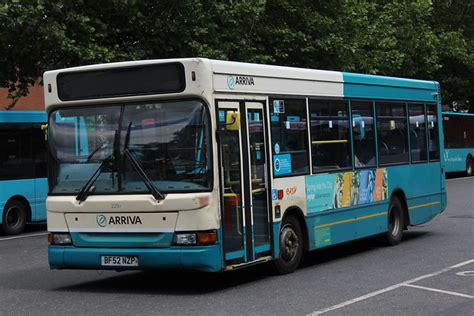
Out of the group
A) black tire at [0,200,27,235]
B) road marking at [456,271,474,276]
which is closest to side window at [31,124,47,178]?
black tire at [0,200,27,235]

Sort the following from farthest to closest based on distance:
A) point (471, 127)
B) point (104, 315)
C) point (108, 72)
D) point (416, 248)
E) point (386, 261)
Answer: point (471, 127) → point (416, 248) → point (386, 261) → point (108, 72) → point (104, 315)

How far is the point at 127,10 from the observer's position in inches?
774

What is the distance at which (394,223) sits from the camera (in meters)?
13.1

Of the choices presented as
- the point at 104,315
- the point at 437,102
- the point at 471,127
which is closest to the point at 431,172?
the point at 437,102

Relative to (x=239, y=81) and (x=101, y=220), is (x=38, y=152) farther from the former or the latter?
(x=239, y=81)

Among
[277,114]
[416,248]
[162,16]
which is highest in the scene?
[162,16]

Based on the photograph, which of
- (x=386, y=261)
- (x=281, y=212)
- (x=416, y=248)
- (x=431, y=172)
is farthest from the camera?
(x=431, y=172)

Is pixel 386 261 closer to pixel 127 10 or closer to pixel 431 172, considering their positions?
pixel 431 172

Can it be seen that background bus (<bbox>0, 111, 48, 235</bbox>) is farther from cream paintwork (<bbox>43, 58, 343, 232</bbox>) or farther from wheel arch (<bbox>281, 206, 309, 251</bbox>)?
wheel arch (<bbox>281, 206, 309, 251</bbox>)

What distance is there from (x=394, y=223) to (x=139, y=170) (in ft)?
19.2

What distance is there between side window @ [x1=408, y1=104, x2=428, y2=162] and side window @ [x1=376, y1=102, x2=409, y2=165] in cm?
26

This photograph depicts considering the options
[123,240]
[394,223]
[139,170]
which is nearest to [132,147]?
[139,170]

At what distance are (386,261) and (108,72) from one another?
4913 millimetres

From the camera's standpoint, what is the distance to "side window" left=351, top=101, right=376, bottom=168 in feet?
38.6
